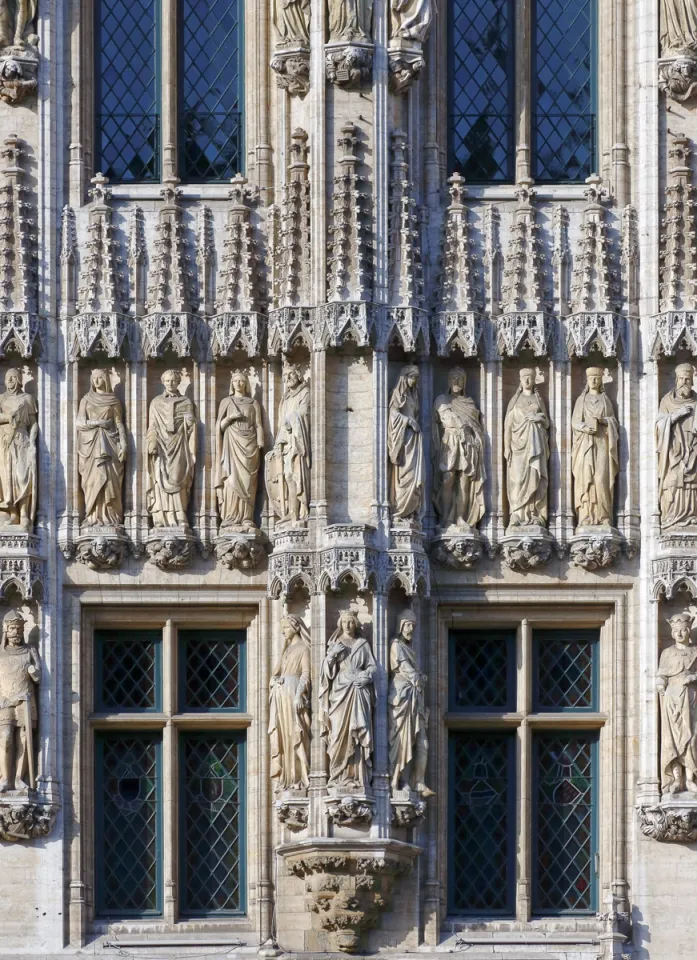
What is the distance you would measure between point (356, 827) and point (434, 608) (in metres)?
2.56

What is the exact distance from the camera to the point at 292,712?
37.3m

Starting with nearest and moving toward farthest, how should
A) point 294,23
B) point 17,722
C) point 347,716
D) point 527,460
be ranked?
1. point 347,716
2. point 17,722
3. point 527,460
4. point 294,23

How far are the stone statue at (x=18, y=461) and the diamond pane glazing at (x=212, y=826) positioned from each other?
9.57ft

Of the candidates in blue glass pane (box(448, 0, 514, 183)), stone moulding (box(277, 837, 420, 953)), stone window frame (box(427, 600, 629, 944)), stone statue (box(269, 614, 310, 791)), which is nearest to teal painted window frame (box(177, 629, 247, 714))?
stone statue (box(269, 614, 310, 791))

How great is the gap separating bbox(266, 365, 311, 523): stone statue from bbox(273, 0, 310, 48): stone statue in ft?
11.3

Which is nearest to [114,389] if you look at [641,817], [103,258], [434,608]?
[103,258]

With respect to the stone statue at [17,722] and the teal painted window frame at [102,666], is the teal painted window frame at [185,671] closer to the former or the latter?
the teal painted window frame at [102,666]

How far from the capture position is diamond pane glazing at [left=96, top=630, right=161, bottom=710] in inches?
1510

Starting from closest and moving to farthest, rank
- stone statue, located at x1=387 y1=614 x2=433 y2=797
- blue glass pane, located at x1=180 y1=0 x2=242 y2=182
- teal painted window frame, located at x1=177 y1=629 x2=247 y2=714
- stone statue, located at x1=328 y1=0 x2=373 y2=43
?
stone statue, located at x1=387 y1=614 x2=433 y2=797 < stone statue, located at x1=328 y1=0 x2=373 y2=43 < teal painted window frame, located at x1=177 y1=629 x2=247 y2=714 < blue glass pane, located at x1=180 y1=0 x2=242 y2=182

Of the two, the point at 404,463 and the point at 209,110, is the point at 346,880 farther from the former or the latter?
the point at 209,110

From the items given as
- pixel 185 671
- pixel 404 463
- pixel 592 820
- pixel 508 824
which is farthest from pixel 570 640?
pixel 185 671

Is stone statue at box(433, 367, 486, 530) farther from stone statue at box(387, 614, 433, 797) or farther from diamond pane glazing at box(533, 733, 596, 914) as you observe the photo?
diamond pane glazing at box(533, 733, 596, 914)

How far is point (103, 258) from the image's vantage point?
38531mm

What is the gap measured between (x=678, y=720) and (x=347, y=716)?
11.2ft
